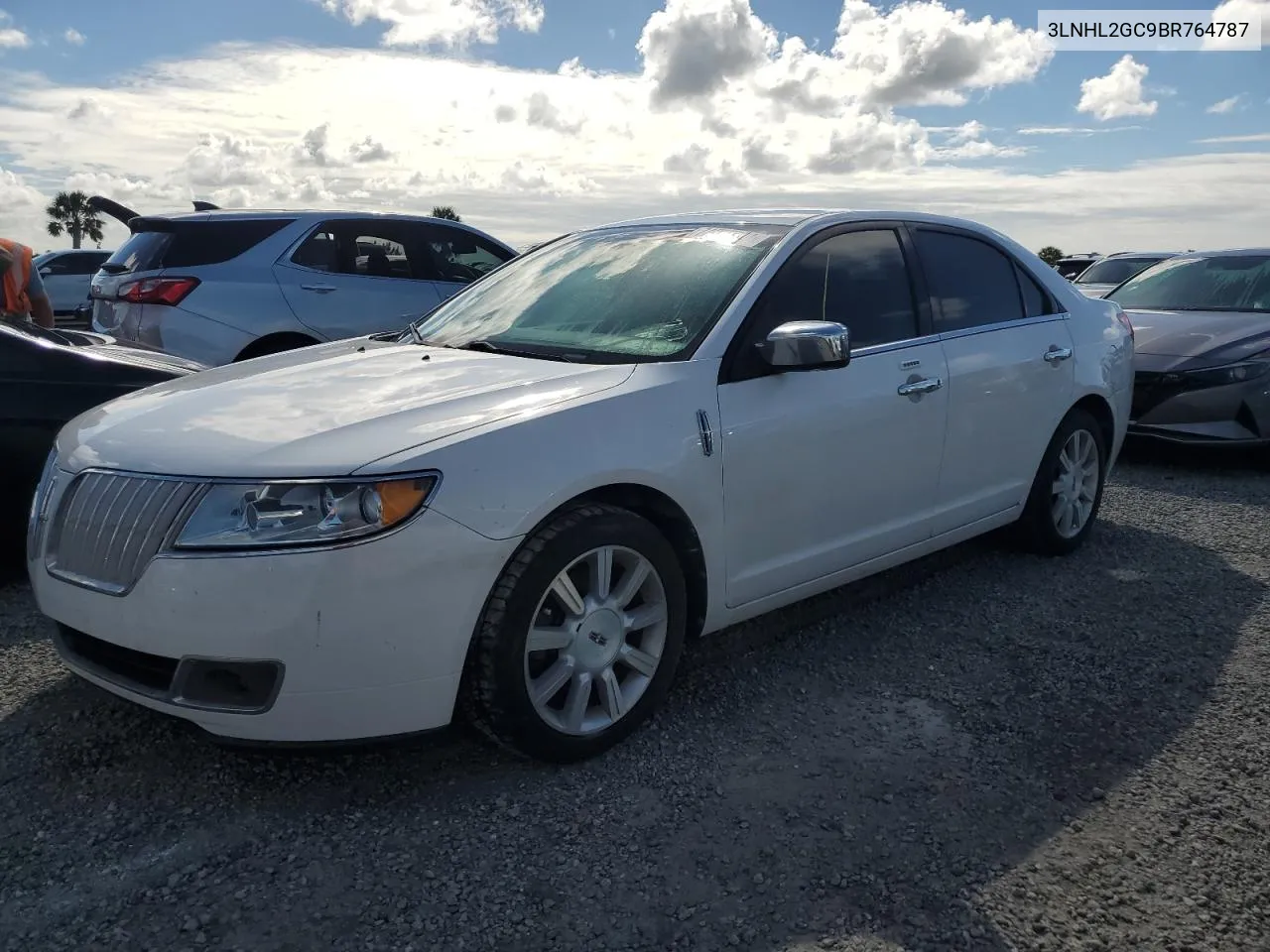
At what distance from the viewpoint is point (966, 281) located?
15.2 feet

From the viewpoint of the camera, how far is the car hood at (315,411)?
2793mm

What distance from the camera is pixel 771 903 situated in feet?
8.25

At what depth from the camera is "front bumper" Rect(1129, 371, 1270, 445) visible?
714 centimetres

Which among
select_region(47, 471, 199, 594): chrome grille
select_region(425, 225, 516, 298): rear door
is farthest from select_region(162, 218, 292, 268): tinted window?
select_region(47, 471, 199, 594): chrome grille

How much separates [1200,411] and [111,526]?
22.3 ft

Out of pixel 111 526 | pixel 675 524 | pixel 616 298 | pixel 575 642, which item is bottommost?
pixel 575 642

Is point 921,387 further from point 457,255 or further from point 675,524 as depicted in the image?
point 457,255

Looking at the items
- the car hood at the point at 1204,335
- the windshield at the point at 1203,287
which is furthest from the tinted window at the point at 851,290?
the windshield at the point at 1203,287

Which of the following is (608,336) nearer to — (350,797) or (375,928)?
(350,797)

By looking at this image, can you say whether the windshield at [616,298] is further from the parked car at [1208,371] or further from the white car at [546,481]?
the parked car at [1208,371]

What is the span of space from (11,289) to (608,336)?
17.0ft

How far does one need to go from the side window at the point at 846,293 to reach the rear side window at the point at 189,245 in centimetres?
459

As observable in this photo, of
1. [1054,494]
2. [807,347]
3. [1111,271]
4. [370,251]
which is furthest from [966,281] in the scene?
[1111,271]

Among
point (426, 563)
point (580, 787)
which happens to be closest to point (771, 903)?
point (580, 787)
